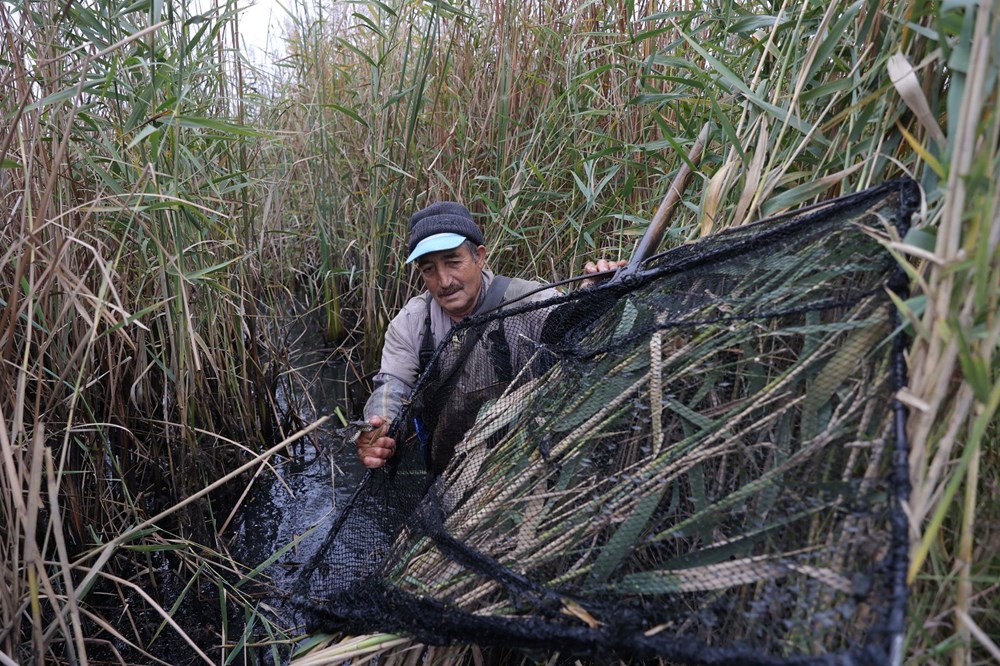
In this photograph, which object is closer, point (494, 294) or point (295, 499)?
point (494, 294)

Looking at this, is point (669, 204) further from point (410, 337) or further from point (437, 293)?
point (410, 337)

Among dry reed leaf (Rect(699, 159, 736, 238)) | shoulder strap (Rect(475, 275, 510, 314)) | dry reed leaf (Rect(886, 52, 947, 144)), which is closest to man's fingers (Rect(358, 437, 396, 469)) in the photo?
shoulder strap (Rect(475, 275, 510, 314))

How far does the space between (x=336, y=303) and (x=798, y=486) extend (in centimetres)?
349

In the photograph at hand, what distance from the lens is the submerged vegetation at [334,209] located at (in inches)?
46.1

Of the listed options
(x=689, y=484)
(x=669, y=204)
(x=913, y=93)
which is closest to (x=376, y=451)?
(x=689, y=484)

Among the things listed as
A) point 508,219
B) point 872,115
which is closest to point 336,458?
point 508,219

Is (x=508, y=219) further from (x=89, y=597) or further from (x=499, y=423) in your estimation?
(x=89, y=597)

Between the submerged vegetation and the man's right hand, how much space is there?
359 mm

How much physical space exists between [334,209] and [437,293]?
5.73 ft

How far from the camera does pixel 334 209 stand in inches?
164

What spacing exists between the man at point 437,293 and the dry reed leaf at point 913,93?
1.30 metres

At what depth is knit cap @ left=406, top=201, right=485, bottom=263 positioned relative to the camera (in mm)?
2529

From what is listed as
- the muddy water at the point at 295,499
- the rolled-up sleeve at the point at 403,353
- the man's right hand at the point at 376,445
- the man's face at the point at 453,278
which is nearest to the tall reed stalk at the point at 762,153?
the muddy water at the point at 295,499

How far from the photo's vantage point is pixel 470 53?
3.73 meters
